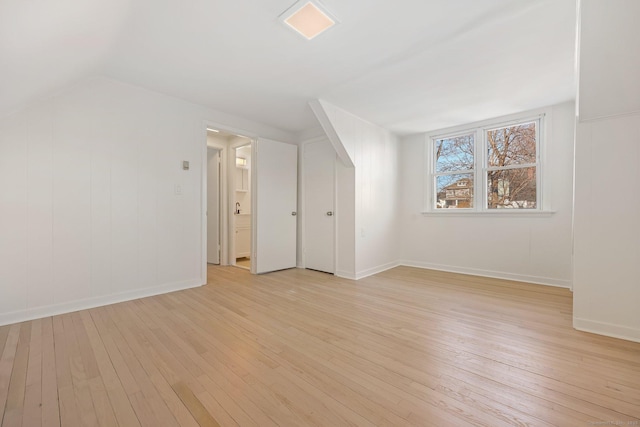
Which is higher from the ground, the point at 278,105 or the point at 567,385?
the point at 278,105

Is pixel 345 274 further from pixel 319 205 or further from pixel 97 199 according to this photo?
pixel 97 199

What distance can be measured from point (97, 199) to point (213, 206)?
2357 mm

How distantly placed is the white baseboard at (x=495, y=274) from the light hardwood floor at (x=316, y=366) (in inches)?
31.0

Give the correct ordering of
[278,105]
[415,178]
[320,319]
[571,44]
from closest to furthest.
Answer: [571,44]
[320,319]
[278,105]
[415,178]

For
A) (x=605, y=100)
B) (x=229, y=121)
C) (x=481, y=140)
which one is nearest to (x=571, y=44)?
(x=605, y=100)

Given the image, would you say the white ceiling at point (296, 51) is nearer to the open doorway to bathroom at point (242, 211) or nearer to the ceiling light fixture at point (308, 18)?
the ceiling light fixture at point (308, 18)

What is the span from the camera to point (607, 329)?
2070 mm

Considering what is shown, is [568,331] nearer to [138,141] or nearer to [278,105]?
[278,105]

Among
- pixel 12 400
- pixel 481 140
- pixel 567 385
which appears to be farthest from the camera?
pixel 481 140

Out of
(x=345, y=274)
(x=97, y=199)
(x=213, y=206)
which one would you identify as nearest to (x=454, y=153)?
(x=345, y=274)

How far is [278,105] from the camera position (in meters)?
3.43

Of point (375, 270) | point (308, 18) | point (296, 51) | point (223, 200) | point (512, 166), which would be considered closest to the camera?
point (308, 18)

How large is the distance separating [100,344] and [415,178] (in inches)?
183

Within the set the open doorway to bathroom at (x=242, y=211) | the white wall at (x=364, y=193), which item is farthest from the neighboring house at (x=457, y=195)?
the open doorway to bathroom at (x=242, y=211)
